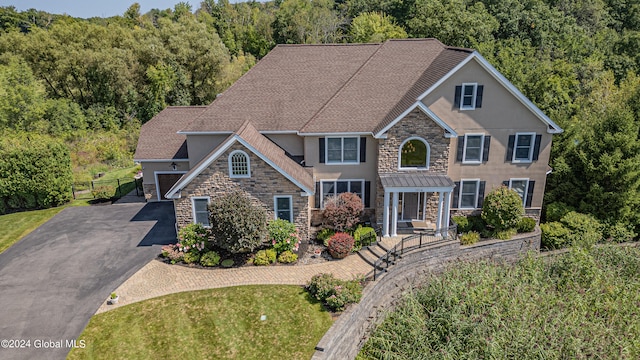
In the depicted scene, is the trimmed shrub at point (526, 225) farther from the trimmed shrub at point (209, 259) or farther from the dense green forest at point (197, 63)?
the trimmed shrub at point (209, 259)

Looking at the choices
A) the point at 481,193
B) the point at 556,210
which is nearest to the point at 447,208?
the point at 481,193

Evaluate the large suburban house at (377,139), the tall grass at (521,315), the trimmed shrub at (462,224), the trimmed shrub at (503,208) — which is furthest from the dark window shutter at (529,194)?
the tall grass at (521,315)

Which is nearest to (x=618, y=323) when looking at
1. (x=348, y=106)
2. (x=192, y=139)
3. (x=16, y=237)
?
(x=348, y=106)

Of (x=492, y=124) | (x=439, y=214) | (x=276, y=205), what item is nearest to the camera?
(x=276, y=205)

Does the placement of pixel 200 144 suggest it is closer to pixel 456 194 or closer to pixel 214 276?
pixel 214 276

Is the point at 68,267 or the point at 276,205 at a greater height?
the point at 276,205
